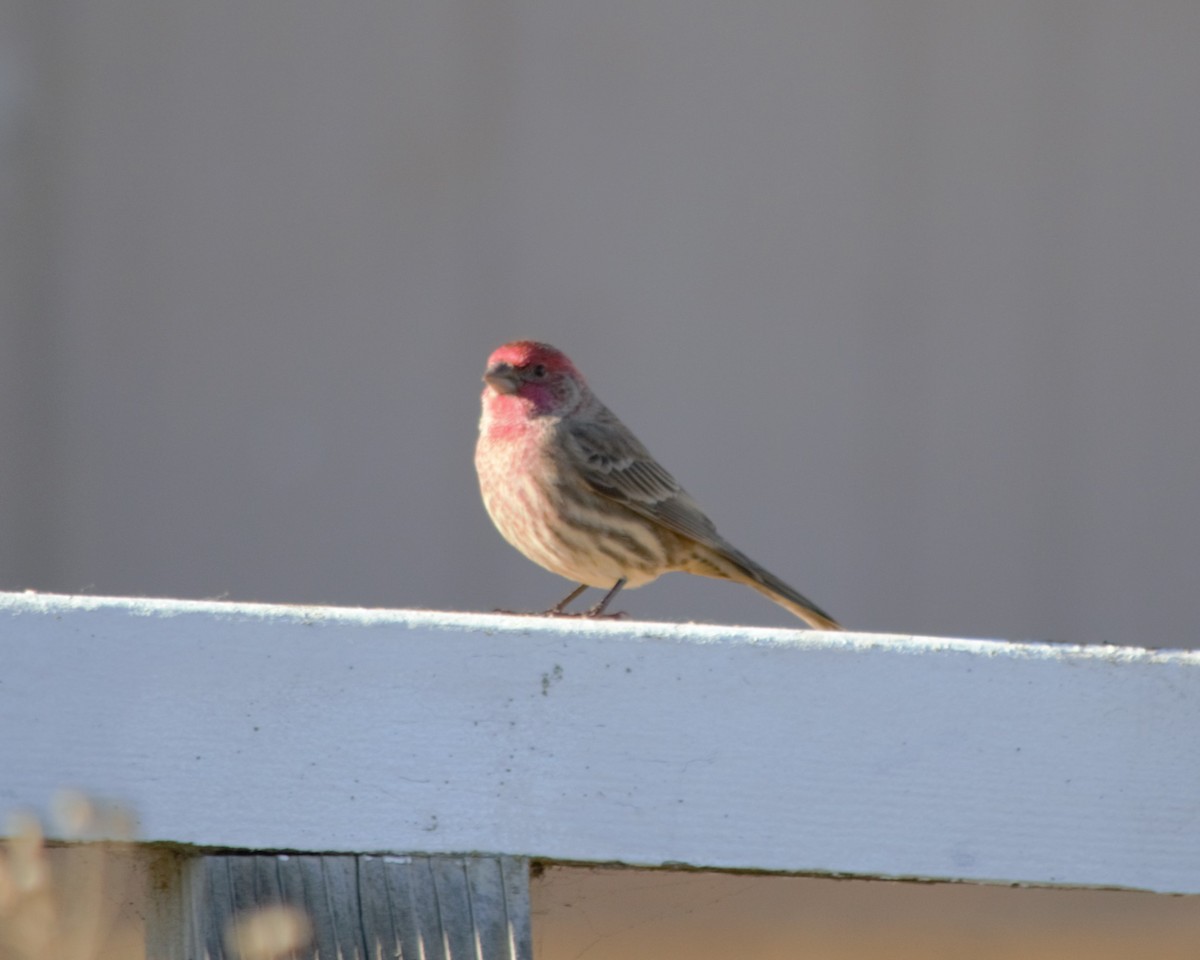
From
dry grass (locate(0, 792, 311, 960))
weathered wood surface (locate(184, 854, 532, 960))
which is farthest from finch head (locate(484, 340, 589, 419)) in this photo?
weathered wood surface (locate(184, 854, 532, 960))

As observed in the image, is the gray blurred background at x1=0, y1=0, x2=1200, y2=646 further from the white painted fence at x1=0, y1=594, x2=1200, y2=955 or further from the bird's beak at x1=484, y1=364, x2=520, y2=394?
the white painted fence at x1=0, y1=594, x2=1200, y2=955

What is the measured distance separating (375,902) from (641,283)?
3978 mm

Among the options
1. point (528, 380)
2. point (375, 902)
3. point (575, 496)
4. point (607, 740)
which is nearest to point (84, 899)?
point (375, 902)

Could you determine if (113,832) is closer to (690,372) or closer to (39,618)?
(39,618)

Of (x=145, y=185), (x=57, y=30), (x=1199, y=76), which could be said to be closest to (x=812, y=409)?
(x=1199, y=76)

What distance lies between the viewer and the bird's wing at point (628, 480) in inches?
201

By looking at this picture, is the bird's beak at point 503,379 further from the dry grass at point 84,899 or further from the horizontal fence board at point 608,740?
the horizontal fence board at point 608,740

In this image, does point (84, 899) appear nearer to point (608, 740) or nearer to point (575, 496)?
point (608, 740)

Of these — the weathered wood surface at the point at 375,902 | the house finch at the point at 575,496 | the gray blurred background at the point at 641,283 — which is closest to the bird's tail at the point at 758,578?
the house finch at the point at 575,496

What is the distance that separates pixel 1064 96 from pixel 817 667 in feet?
13.8

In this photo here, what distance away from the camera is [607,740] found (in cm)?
247

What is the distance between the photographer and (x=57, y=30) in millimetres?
6059

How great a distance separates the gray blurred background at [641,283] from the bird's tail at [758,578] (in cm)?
85

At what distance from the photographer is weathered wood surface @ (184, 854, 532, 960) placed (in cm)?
233
